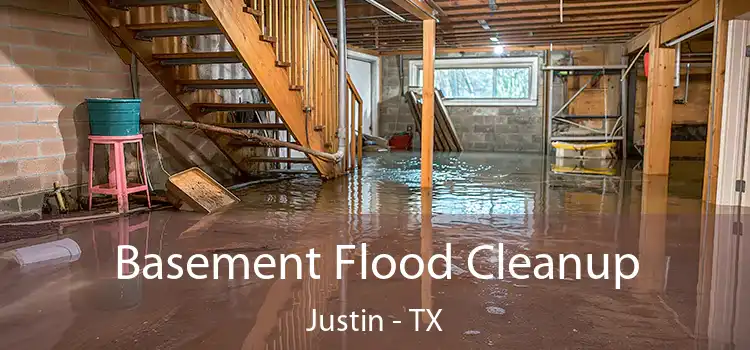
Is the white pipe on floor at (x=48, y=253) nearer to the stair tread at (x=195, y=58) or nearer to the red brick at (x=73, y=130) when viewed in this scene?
the red brick at (x=73, y=130)

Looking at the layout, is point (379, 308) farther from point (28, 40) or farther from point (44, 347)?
point (28, 40)

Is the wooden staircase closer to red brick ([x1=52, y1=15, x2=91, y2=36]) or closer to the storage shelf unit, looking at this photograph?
red brick ([x1=52, y1=15, x2=91, y2=36])

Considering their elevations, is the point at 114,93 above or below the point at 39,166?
above

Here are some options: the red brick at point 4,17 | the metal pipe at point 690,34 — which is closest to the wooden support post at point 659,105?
the metal pipe at point 690,34

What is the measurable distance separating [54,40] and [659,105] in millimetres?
7156

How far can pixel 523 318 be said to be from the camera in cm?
241

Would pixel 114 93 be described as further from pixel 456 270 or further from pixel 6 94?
pixel 456 270

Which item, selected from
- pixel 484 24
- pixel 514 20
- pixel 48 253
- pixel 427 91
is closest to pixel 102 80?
pixel 48 253

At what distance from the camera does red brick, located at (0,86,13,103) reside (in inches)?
167

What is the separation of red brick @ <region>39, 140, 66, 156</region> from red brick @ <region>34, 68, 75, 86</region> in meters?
0.48

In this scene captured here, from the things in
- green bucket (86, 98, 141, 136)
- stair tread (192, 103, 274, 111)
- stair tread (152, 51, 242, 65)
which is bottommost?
green bucket (86, 98, 141, 136)

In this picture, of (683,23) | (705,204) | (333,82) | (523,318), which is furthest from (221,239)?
(683,23)

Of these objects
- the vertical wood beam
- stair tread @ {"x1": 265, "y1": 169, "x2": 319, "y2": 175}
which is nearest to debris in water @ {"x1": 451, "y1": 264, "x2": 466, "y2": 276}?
the vertical wood beam

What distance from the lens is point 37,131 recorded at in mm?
4527
